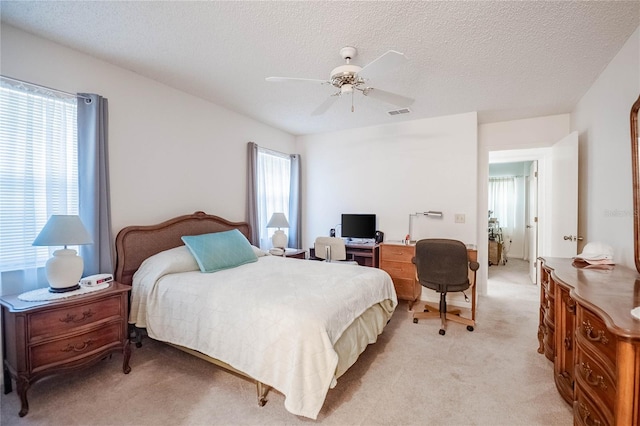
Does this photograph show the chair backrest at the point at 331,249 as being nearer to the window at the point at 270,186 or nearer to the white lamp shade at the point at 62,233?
the window at the point at 270,186

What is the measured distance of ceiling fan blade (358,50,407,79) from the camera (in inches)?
68.7

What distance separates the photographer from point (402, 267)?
3.82 meters

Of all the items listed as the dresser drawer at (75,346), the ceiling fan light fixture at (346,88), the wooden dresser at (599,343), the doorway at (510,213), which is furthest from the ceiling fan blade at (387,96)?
the doorway at (510,213)

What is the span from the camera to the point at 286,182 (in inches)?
192

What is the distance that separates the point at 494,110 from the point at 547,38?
5.50 ft

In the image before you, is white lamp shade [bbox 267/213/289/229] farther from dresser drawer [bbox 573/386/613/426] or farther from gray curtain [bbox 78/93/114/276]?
dresser drawer [bbox 573/386/613/426]

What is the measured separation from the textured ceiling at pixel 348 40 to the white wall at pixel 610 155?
0.53 feet

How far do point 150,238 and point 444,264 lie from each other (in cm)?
311

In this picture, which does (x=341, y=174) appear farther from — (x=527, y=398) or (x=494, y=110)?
(x=527, y=398)

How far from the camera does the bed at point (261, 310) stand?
5.39 feet

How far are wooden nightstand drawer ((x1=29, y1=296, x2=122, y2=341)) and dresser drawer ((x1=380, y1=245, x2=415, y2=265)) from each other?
3.09m

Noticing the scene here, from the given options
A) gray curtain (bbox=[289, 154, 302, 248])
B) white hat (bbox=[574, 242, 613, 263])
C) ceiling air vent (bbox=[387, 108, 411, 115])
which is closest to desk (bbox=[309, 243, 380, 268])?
gray curtain (bbox=[289, 154, 302, 248])

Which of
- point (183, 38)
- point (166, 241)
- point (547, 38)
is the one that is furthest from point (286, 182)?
point (547, 38)

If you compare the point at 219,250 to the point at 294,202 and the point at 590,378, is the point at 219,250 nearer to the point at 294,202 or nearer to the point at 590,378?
the point at 294,202
